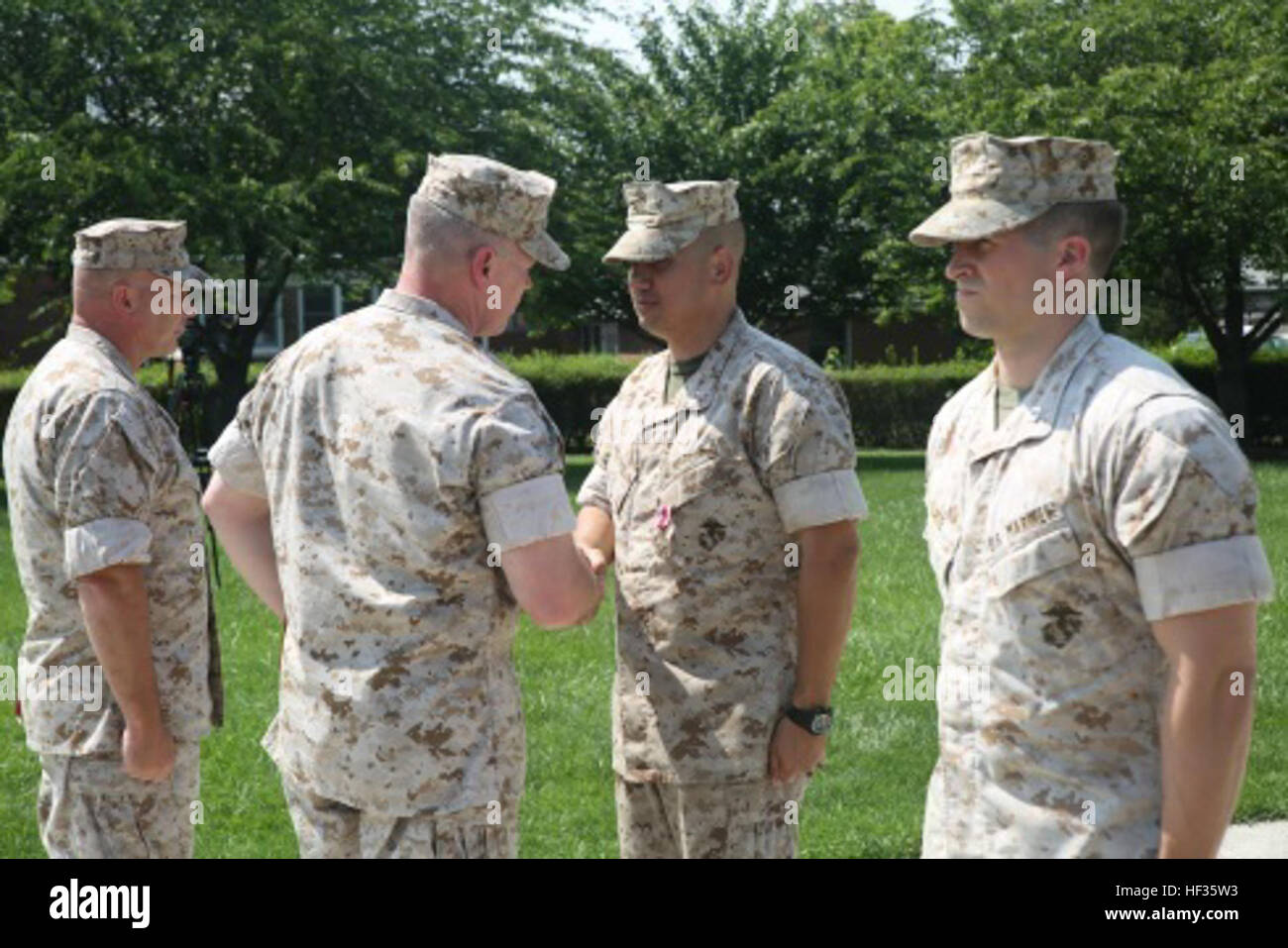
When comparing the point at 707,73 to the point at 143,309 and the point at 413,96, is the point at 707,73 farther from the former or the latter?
the point at 143,309

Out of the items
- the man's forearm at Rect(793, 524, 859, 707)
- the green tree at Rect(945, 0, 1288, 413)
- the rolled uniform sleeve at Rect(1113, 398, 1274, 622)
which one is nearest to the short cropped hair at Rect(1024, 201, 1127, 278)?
the rolled uniform sleeve at Rect(1113, 398, 1274, 622)

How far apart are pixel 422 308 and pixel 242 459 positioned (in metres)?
0.65

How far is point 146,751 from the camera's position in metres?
4.45

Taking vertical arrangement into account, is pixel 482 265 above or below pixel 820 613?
above

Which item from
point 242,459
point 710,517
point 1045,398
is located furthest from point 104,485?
point 1045,398

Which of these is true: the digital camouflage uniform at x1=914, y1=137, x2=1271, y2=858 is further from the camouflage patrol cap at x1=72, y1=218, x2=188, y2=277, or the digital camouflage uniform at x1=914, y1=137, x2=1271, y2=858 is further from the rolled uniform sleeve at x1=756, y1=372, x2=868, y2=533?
the camouflage patrol cap at x1=72, y1=218, x2=188, y2=277

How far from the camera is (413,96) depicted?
2980 centimetres

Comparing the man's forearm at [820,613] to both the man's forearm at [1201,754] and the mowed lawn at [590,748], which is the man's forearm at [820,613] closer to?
the man's forearm at [1201,754]

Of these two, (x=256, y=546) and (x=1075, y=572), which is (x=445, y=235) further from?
(x=1075, y=572)

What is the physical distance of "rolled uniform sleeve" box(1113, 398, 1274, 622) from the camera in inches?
116

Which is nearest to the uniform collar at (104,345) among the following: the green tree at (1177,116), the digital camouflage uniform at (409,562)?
the digital camouflage uniform at (409,562)

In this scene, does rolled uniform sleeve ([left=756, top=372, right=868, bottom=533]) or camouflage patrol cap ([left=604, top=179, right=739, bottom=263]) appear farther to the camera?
camouflage patrol cap ([left=604, top=179, right=739, bottom=263])

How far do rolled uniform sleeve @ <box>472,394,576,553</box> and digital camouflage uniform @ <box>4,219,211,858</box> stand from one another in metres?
1.22

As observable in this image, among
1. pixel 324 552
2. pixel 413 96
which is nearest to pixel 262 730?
pixel 324 552
